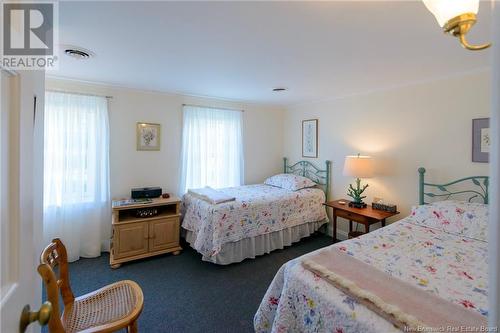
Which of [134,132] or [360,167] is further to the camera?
[134,132]

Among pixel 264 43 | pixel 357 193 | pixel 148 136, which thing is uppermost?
pixel 264 43

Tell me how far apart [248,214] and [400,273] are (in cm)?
188

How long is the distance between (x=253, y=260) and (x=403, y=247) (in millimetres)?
1772

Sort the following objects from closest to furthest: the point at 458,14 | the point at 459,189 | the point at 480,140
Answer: the point at 458,14 → the point at 480,140 → the point at 459,189

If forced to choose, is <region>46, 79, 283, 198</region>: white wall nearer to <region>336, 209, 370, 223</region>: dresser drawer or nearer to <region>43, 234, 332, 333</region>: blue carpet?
<region>43, 234, 332, 333</region>: blue carpet

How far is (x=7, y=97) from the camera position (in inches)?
24.5

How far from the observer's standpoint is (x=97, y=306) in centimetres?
151

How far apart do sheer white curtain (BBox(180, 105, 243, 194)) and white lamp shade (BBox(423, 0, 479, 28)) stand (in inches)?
128

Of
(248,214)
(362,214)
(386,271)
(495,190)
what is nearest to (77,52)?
(248,214)

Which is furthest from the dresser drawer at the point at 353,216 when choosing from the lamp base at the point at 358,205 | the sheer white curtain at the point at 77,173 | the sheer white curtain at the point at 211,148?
the sheer white curtain at the point at 77,173

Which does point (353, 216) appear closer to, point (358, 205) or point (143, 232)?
point (358, 205)

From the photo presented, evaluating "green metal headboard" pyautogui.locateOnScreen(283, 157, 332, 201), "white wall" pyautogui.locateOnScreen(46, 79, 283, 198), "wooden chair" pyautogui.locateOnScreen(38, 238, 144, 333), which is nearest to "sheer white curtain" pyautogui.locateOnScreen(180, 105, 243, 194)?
"white wall" pyautogui.locateOnScreen(46, 79, 283, 198)

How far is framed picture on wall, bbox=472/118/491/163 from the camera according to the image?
2.38 meters

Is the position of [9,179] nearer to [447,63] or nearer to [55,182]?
[55,182]
